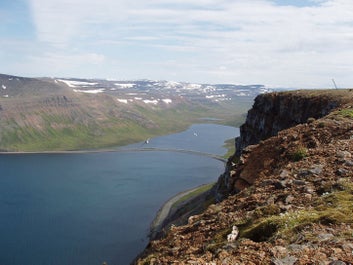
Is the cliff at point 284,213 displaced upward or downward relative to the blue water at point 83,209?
upward

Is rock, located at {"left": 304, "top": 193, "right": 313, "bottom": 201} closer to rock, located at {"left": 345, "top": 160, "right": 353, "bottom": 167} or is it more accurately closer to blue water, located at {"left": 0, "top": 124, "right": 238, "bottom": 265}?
rock, located at {"left": 345, "top": 160, "right": 353, "bottom": 167}

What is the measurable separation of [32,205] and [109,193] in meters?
26.2

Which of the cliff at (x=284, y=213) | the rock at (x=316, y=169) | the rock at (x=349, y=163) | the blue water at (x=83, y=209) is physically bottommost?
the blue water at (x=83, y=209)

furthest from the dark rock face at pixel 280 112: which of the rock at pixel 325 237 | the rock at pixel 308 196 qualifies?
the rock at pixel 325 237

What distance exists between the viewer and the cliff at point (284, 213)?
11016 mm

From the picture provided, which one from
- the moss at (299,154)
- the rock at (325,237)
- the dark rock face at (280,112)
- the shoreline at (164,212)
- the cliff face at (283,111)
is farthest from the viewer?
the shoreline at (164,212)

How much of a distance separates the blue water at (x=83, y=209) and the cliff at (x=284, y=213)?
223 feet

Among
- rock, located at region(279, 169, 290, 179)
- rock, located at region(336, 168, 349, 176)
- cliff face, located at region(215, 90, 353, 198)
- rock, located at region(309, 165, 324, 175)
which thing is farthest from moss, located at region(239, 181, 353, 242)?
cliff face, located at region(215, 90, 353, 198)

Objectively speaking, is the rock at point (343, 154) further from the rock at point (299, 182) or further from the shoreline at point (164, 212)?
the shoreline at point (164, 212)

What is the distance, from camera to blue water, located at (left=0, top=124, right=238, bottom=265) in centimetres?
9062

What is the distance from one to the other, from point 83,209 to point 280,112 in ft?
255

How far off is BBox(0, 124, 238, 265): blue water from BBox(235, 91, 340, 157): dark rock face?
37.7 metres

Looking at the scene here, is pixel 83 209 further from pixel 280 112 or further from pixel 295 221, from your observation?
pixel 295 221

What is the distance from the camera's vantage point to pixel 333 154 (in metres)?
19.6
